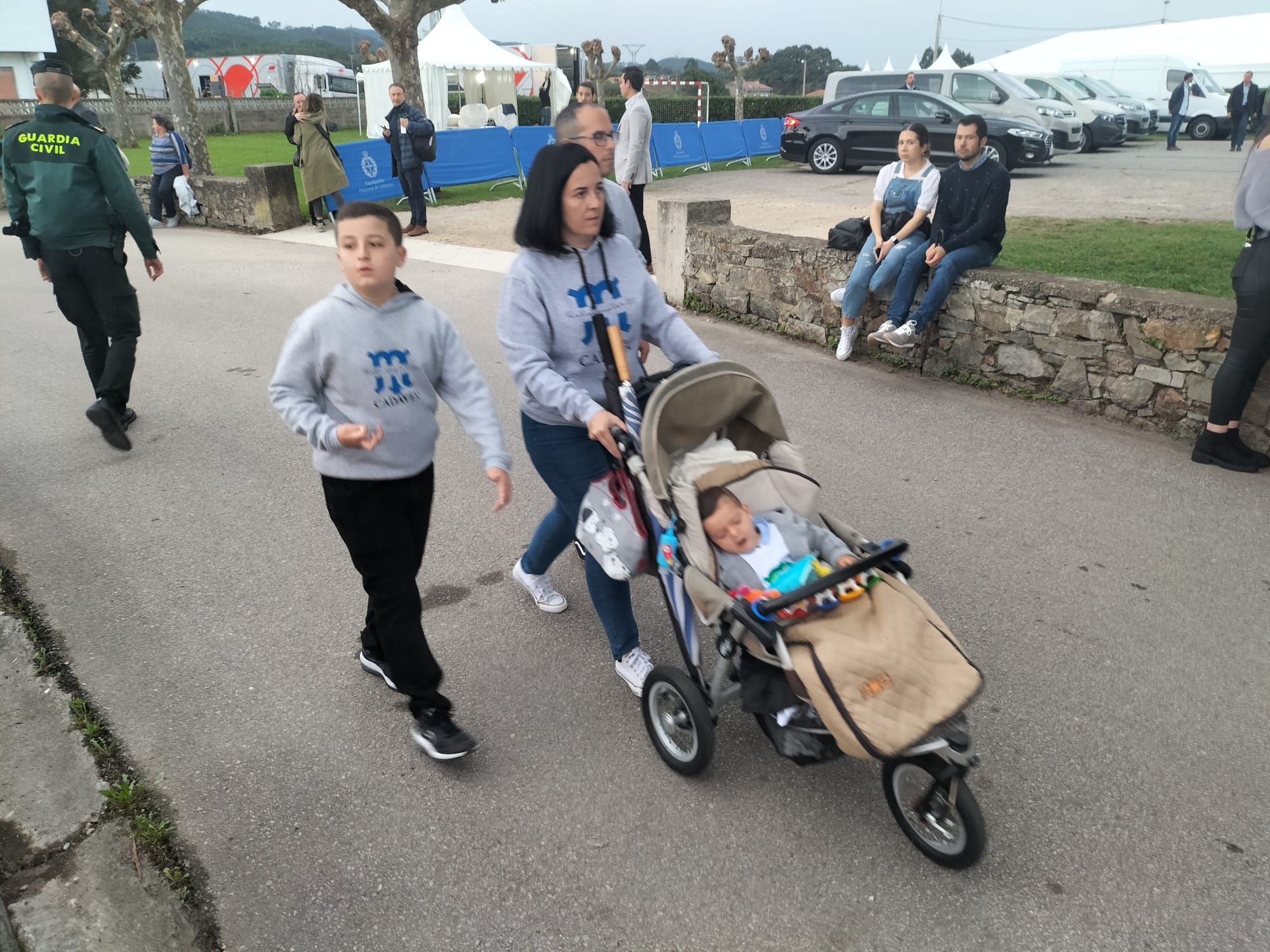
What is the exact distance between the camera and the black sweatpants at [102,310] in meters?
5.50

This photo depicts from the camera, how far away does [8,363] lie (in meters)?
7.64

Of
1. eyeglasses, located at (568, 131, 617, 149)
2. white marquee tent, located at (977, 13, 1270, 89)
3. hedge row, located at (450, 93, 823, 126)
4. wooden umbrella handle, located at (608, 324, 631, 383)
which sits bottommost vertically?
wooden umbrella handle, located at (608, 324, 631, 383)

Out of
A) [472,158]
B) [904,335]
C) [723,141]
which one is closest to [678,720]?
[904,335]

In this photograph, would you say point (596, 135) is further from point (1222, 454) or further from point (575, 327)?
point (1222, 454)

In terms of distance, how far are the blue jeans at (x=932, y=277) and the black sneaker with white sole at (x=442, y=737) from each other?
4.91m

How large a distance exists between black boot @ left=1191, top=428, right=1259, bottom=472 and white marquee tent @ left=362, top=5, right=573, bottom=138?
19.5 metres

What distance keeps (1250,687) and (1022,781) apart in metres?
1.19

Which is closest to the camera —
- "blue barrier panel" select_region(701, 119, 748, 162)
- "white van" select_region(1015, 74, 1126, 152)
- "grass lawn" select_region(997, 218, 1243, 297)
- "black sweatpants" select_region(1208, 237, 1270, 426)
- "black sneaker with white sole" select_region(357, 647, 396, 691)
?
"black sneaker with white sole" select_region(357, 647, 396, 691)

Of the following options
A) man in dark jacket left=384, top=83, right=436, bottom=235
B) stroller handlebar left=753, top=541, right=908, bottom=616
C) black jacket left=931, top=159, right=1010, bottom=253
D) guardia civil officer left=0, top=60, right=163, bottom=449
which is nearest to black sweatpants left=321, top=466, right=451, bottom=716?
stroller handlebar left=753, top=541, right=908, bottom=616

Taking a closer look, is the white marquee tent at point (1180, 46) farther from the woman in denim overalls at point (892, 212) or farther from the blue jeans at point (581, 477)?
the blue jeans at point (581, 477)

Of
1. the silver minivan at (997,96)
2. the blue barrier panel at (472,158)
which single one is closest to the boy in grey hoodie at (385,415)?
the blue barrier panel at (472,158)

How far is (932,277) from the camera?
22.0ft

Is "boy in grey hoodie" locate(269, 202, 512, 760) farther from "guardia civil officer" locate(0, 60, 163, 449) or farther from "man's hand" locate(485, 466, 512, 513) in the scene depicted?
"guardia civil officer" locate(0, 60, 163, 449)

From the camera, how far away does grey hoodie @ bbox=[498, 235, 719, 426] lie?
2.98m
